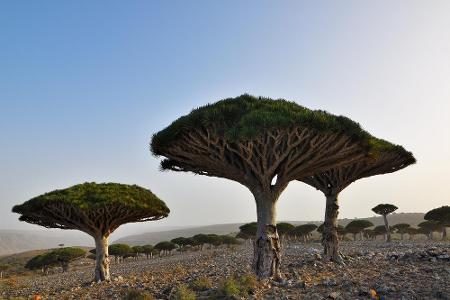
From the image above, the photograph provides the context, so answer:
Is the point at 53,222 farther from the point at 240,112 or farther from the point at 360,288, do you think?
the point at 360,288

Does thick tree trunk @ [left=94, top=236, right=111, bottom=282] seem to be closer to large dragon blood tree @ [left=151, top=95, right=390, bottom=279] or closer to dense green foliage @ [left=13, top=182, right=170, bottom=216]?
dense green foliage @ [left=13, top=182, right=170, bottom=216]

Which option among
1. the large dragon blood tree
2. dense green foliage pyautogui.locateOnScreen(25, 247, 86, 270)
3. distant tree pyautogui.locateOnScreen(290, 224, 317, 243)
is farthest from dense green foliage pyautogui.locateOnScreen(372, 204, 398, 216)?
dense green foliage pyautogui.locateOnScreen(25, 247, 86, 270)

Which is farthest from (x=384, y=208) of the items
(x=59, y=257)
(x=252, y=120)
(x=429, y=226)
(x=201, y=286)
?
(x=59, y=257)

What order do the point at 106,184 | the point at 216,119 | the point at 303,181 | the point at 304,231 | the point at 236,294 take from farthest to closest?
the point at 304,231
the point at 106,184
the point at 303,181
the point at 216,119
the point at 236,294

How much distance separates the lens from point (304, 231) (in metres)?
81.1

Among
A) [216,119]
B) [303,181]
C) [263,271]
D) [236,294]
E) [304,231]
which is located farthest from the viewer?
[304,231]

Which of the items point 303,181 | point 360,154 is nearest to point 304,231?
point 303,181

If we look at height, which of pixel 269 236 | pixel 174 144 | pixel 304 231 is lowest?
pixel 304 231

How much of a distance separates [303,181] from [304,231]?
2402 inches

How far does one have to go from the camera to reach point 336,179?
2217 centimetres

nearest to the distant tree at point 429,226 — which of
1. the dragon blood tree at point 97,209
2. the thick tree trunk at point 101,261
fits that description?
the dragon blood tree at point 97,209

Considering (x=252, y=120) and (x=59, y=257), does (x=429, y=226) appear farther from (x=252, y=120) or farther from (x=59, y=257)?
(x=252, y=120)

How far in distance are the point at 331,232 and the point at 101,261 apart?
15.6 meters

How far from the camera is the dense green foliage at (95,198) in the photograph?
78.9 ft
